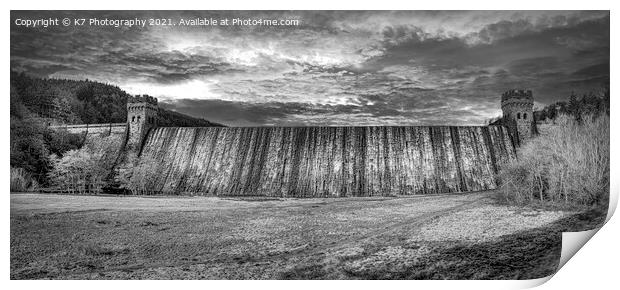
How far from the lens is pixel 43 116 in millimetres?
21781

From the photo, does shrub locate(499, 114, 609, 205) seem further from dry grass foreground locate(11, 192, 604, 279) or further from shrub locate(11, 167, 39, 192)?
shrub locate(11, 167, 39, 192)

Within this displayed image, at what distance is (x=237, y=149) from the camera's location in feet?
105

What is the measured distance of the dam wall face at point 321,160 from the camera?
2936cm

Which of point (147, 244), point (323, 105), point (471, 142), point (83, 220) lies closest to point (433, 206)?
point (323, 105)

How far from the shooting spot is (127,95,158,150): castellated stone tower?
32.7 metres

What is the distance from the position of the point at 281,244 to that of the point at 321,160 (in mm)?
14627

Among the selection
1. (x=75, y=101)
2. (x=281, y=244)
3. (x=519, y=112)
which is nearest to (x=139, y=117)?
(x=75, y=101)

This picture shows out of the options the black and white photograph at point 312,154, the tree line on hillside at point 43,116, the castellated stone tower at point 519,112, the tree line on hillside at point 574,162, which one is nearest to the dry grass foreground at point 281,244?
the black and white photograph at point 312,154

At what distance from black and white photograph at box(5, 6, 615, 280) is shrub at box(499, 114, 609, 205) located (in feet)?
0.25

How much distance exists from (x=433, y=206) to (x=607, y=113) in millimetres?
8615

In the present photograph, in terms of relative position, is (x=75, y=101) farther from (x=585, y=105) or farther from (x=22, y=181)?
(x=585, y=105)

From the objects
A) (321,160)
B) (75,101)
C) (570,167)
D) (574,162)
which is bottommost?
(570,167)

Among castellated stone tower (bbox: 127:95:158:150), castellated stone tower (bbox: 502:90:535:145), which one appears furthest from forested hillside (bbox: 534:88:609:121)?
castellated stone tower (bbox: 127:95:158:150)

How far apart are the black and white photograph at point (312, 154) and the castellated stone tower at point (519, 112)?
100mm
